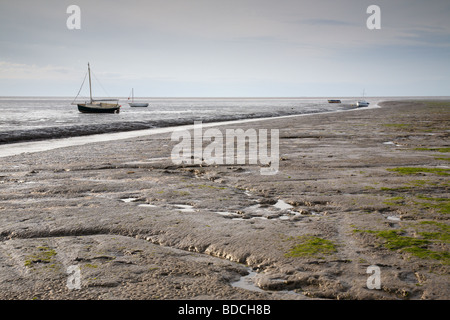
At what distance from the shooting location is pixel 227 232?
5602 mm

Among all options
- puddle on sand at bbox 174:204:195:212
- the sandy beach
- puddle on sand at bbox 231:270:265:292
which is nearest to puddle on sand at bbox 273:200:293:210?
the sandy beach

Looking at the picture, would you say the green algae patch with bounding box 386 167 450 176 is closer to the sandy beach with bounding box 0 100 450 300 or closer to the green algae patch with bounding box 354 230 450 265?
the sandy beach with bounding box 0 100 450 300

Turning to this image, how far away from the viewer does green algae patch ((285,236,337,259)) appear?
4773mm

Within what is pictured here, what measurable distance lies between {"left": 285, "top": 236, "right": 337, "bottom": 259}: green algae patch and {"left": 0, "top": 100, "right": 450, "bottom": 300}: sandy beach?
0.05 ft

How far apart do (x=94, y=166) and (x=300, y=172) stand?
19.3 ft

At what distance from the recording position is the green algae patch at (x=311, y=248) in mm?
4773

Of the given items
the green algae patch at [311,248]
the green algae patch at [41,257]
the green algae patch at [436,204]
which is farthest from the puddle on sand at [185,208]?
the green algae patch at [436,204]

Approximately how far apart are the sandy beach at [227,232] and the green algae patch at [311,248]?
1cm

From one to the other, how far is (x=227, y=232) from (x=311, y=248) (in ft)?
3.99

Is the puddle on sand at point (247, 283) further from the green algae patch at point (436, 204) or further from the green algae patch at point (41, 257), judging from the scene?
the green algae patch at point (436, 204)

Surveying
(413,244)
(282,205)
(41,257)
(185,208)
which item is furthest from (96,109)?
(413,244)
